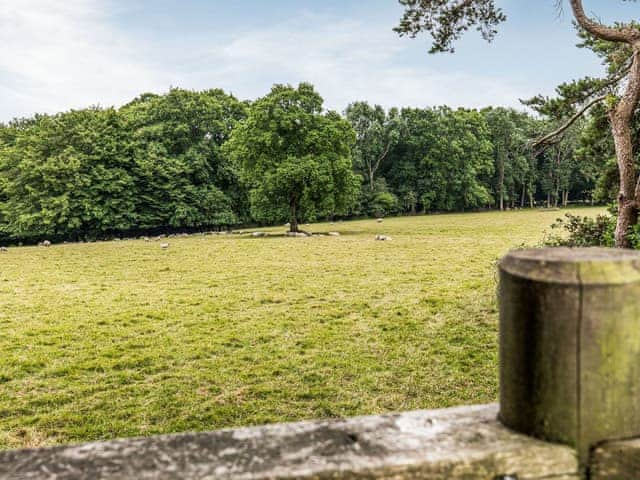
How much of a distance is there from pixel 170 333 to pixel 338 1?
10.7 meters

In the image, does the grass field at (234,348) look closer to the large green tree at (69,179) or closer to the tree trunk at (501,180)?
the large green tree at (69,179)

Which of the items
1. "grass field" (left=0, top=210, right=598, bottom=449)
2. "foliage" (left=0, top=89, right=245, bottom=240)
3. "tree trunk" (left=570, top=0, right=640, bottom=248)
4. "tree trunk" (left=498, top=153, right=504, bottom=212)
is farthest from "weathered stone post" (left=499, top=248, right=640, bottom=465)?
"tree trunk" (left=498, top=153, right=504, bottom=212)

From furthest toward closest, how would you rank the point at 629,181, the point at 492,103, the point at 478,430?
the point at 492,103 < the point at 629,181 < the point at 478,430

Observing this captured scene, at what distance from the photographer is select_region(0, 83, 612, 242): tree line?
30906 mm

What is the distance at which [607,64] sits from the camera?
28.5 ft

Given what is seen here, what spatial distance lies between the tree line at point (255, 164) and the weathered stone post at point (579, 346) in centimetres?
876

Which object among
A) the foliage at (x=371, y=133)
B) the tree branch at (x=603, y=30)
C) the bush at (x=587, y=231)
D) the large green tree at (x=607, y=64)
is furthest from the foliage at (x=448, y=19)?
the foliage at (x=371, y=133)

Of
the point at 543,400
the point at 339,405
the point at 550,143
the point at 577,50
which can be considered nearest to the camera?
the point at 543,400

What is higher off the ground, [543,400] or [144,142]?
[144,142]

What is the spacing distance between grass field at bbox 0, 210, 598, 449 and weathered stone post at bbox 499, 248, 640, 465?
12.0ft

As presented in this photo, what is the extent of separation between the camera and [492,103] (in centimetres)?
6800

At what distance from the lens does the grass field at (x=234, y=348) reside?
471cm

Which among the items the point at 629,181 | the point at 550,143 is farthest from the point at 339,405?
the point at 550,143

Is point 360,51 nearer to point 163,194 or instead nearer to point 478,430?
point 163,194
